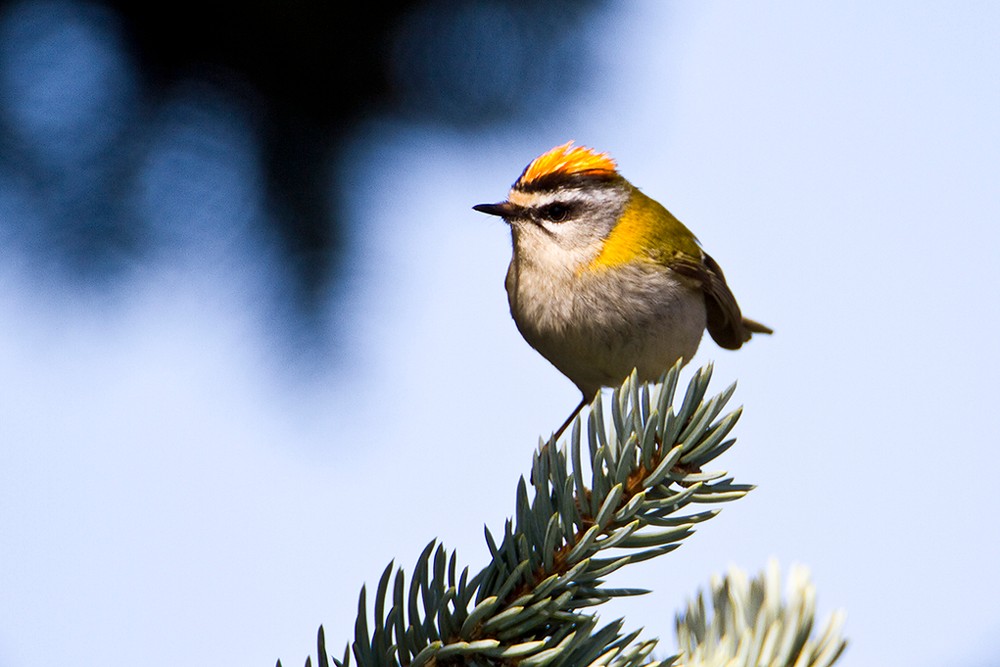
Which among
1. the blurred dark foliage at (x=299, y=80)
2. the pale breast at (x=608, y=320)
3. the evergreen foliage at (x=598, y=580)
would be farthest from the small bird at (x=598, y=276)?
the evergreen foliage at (x=598, y=580)

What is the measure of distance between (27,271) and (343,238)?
67 cm

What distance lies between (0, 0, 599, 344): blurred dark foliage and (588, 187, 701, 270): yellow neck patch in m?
0.49

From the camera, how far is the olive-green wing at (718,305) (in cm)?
260

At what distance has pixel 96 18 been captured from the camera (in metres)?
1.99

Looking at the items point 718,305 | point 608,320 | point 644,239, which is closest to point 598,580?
point 608,320

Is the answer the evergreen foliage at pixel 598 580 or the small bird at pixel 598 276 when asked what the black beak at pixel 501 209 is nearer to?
the small bird at pixel 598 276

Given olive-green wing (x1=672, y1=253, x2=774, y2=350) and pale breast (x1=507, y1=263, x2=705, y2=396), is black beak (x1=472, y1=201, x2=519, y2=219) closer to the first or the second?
pale breast (x1=507, y1=263, x2=705, y2=396)

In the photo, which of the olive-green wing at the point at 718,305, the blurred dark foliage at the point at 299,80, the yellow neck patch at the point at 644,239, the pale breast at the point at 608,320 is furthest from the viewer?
the olive-green wing at the point at 718,305

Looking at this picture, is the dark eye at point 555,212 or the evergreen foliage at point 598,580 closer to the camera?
the evergreen foliage at point 598,580

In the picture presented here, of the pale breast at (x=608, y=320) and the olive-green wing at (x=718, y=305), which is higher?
the olive-green wing at (x=718, y=305)

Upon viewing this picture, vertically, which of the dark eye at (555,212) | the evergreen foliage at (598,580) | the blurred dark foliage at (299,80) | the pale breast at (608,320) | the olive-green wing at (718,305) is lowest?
the evergreen foliage at (598,580)

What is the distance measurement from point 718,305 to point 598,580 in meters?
1.85

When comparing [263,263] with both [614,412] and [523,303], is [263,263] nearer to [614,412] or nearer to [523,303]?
[523,303]

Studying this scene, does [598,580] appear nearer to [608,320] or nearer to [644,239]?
[608,320]
